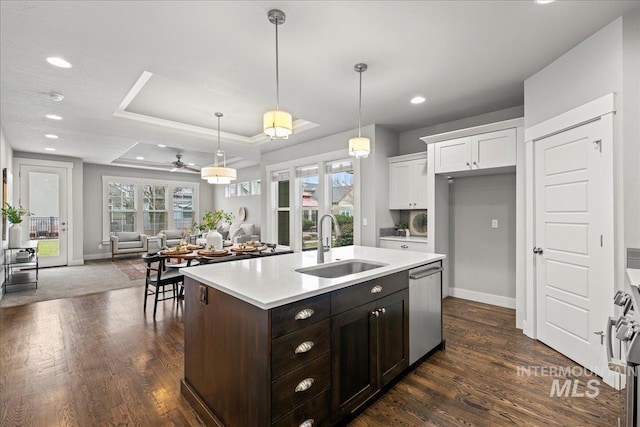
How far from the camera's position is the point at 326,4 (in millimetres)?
2111

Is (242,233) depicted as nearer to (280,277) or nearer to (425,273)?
(425,273)

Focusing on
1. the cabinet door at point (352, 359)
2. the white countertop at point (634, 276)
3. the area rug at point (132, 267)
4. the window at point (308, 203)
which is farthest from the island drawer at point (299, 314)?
the area rug at point (132, 267)

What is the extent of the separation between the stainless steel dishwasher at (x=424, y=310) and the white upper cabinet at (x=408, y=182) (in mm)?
1884

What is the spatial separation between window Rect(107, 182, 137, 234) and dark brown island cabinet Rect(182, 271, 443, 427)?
8.61 m

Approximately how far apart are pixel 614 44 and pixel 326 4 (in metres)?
2.21

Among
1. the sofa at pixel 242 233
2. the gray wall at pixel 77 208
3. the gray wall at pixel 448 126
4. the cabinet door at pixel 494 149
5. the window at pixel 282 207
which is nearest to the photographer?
the cabinet door at pixel 494 149

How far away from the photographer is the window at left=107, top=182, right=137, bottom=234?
8961 millimetres

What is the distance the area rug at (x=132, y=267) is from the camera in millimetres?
6285

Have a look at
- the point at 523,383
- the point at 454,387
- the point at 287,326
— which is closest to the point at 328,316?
the point at 287,326

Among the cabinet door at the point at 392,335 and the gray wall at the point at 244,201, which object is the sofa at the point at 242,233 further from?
the cabinet door at the point at 392,335

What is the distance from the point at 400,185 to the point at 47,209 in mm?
8197

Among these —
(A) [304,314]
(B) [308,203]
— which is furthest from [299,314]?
(B) [308,203]

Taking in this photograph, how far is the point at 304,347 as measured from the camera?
1591 mm

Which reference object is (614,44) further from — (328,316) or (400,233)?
(400,233)
